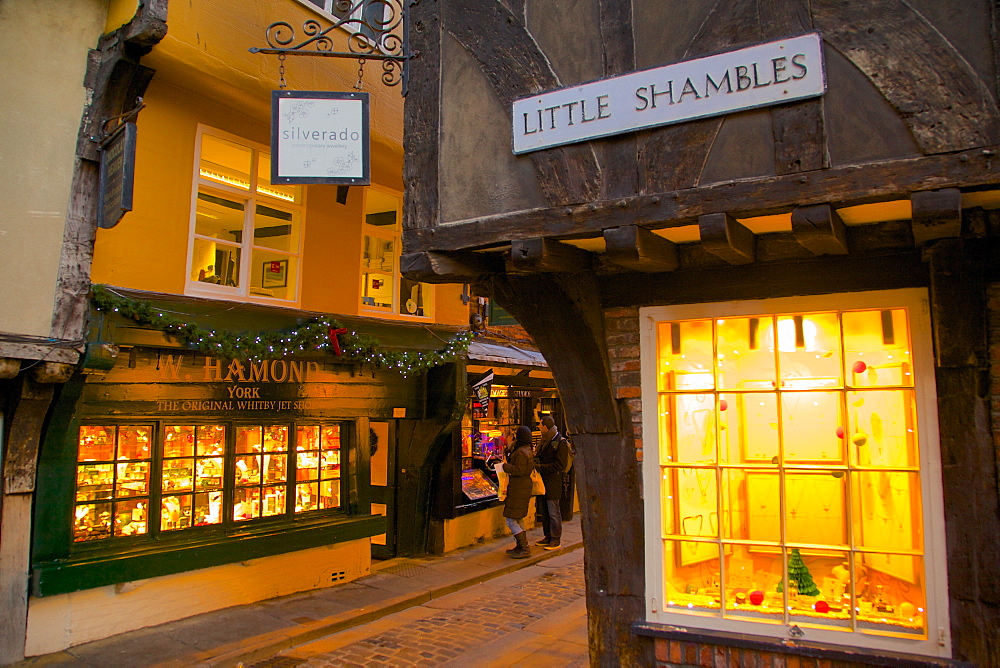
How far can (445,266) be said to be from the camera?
4.59 meters

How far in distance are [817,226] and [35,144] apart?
6562mm

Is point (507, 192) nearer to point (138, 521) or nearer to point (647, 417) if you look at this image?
point (647, 417)

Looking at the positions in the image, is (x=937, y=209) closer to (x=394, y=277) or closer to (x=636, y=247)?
(x=636, y=247)

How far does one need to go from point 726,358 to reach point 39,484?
6.11 meters

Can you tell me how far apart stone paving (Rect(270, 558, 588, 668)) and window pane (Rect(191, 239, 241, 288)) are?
399cm

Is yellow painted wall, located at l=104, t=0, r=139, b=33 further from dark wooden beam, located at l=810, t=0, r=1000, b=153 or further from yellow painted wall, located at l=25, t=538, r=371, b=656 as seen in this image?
dark wooden beam, located at l=810, t=0, r=1000, b=153

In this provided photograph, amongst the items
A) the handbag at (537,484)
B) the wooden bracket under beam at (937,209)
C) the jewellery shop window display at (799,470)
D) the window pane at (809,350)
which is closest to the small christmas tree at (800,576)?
the jewellery shop window display at (799,470)

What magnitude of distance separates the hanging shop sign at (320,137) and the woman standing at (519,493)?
18.3ft

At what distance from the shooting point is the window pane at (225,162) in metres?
7.65

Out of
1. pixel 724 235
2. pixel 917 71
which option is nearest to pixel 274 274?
pixel 724 235

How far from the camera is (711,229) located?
367cm

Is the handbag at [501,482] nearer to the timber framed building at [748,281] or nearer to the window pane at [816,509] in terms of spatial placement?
the timber framed building at [748,281]

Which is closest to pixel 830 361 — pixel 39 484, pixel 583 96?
pixel 583 96

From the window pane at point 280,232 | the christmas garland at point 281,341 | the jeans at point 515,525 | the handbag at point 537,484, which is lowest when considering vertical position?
the jeans at point 515,525
